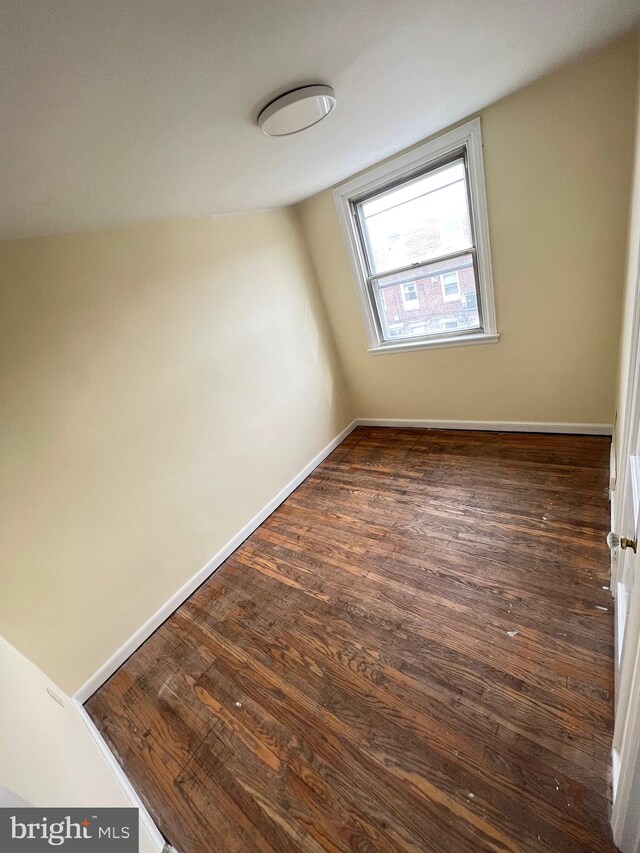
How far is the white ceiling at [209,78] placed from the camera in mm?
638

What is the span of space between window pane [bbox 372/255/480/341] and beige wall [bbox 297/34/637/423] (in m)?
0.19

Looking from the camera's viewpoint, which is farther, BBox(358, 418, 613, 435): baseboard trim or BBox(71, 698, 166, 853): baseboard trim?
BBox(358, 418, 613, 435): baseboard trim

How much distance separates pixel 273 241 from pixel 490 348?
1.92m

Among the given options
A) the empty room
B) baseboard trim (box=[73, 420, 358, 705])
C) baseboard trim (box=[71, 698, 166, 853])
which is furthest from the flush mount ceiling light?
baseboard trim (box=[71, 698, 166, 853])

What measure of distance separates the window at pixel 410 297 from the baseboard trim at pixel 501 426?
1083 millimetres

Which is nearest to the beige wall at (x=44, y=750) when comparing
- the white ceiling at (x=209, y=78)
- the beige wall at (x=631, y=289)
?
the white ceiling at (x=209, y=78)

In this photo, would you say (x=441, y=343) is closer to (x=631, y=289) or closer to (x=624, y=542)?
(x=631, y=289)

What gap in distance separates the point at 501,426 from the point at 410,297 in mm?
1352

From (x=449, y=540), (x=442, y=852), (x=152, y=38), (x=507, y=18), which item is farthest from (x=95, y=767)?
(x=507, y=18)

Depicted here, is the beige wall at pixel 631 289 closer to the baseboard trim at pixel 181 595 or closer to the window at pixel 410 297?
the window at pixel 410 297

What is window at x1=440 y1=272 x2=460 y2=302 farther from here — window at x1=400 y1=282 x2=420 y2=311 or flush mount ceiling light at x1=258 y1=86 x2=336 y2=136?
flush mount ceiling light at x1=258 y1=86 x2=336 y2=136

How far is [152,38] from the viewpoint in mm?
669

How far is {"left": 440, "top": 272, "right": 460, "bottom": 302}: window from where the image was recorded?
8.24 feet

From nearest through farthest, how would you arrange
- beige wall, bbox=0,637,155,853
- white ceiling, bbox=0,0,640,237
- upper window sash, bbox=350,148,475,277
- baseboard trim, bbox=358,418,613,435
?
white ceiling, bbox=0,0,640,237, beige wall, bbox=0,637,155,853, upper window sash, bbox=350,148,475,277, baseboard trim, bbox=358,418,613,435
